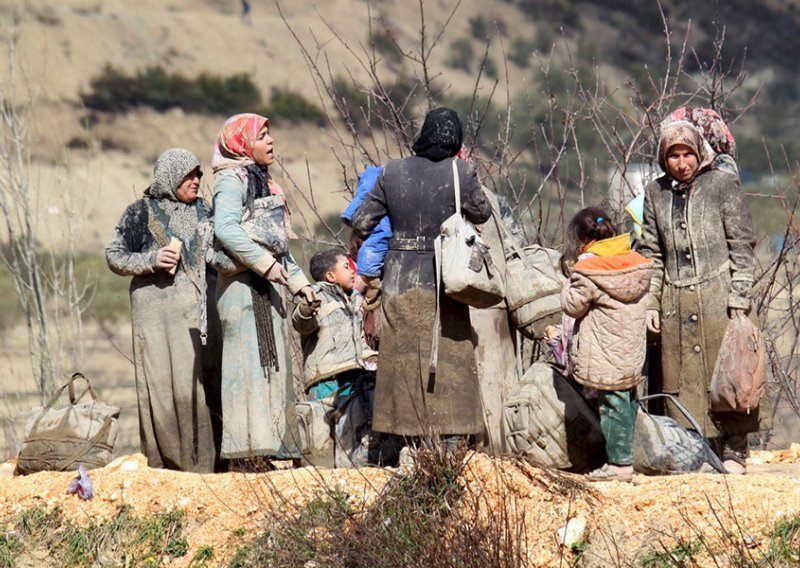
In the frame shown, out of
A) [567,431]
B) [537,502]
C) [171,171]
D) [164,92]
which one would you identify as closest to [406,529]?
[537,502]

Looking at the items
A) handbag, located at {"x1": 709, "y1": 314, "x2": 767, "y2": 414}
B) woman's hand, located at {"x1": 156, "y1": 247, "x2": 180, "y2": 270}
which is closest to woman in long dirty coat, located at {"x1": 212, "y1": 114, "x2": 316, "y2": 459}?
woman's hand, located at {"x1": 156, "y1": 247, "x2": 180, "y2": 270}

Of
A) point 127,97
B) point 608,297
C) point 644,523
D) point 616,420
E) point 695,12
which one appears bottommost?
point 644,523

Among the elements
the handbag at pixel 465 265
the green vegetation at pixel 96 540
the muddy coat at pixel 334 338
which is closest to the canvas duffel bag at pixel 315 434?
the muddy coat at pixel 334 338

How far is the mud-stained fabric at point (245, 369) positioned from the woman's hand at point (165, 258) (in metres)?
0.35

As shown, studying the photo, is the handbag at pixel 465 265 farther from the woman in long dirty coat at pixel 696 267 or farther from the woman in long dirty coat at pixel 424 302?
the woman in long dirty coat at pixel 696 267

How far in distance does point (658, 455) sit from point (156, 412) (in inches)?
108

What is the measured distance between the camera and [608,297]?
6844 mm

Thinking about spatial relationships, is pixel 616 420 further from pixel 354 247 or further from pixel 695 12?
pixel 695 12

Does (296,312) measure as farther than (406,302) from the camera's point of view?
Yes

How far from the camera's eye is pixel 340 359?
802 cm

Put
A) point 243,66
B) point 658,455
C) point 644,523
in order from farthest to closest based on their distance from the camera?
point 243,66 → point 658,455 → point 644,523

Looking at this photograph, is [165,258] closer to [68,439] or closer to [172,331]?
[172,331]

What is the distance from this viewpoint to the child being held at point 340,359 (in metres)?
7.84

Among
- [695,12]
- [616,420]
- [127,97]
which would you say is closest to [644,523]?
[616,420]
